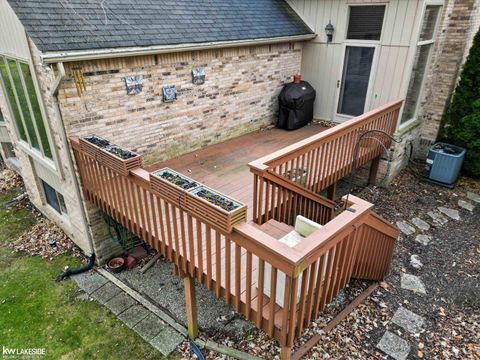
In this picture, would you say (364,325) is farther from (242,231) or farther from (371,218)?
(242,231)

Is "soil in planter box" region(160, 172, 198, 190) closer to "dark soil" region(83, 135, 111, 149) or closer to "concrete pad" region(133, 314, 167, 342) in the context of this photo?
"dark soil" region(83, 135, 111, 149)

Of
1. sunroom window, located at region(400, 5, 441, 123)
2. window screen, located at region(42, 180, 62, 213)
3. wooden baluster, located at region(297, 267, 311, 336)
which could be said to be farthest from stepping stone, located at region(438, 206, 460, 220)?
window screen, located at region(42, 180, 62, 213)

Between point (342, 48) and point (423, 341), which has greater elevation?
point (342, 48)

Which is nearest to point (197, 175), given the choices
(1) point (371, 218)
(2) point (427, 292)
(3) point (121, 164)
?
(3) point (121, 164)

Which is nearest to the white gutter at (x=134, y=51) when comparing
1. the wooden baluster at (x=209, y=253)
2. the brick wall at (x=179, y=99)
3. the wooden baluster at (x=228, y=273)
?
the brick wall at (x=179, y=99)

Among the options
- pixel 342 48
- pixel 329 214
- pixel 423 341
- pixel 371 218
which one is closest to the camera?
pixel 371 218

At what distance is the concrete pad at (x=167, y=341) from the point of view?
15.0 feet

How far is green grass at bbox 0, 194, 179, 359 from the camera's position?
4.59 metres

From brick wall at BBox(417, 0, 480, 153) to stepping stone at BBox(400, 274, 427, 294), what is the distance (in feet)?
14.8

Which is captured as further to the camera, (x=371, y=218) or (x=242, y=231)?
(x=371, y=218)

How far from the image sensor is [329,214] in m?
5.57

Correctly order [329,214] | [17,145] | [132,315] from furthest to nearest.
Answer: [17,145]
[329,214]
[132,315]

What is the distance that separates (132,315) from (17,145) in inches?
163

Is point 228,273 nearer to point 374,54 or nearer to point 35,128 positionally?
point 35,128
